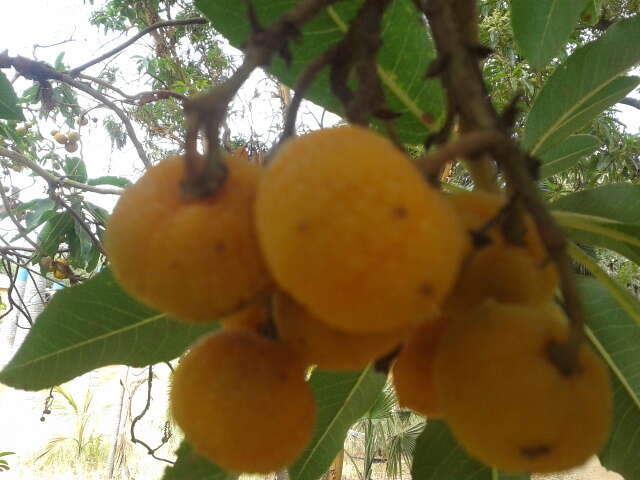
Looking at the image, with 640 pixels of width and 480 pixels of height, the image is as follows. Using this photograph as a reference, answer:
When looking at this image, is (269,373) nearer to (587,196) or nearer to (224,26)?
(224,26)

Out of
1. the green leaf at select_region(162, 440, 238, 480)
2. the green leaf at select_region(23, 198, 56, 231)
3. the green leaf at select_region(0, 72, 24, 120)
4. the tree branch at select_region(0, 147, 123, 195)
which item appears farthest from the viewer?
the green leaf at select_region(23, 198, 56, 231)

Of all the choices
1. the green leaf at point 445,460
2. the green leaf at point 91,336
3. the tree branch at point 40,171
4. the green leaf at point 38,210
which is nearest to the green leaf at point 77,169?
the green leaf at point 38,210

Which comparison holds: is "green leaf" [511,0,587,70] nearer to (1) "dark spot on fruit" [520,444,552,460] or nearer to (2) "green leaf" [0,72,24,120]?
(1) "dark spot on fruit" [520,444,552,460]

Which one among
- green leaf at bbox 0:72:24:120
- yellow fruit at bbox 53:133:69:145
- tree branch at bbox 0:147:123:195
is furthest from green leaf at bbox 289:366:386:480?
yellow fruit at bbox 53:133:69:145

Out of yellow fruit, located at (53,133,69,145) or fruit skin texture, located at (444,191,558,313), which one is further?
yellow fruit, located at (53,133,69,145)

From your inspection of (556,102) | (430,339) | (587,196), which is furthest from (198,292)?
(556,102)

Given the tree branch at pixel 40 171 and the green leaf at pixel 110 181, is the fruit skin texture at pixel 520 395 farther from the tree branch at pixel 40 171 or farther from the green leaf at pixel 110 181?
the green leaf at pixel 110 181
